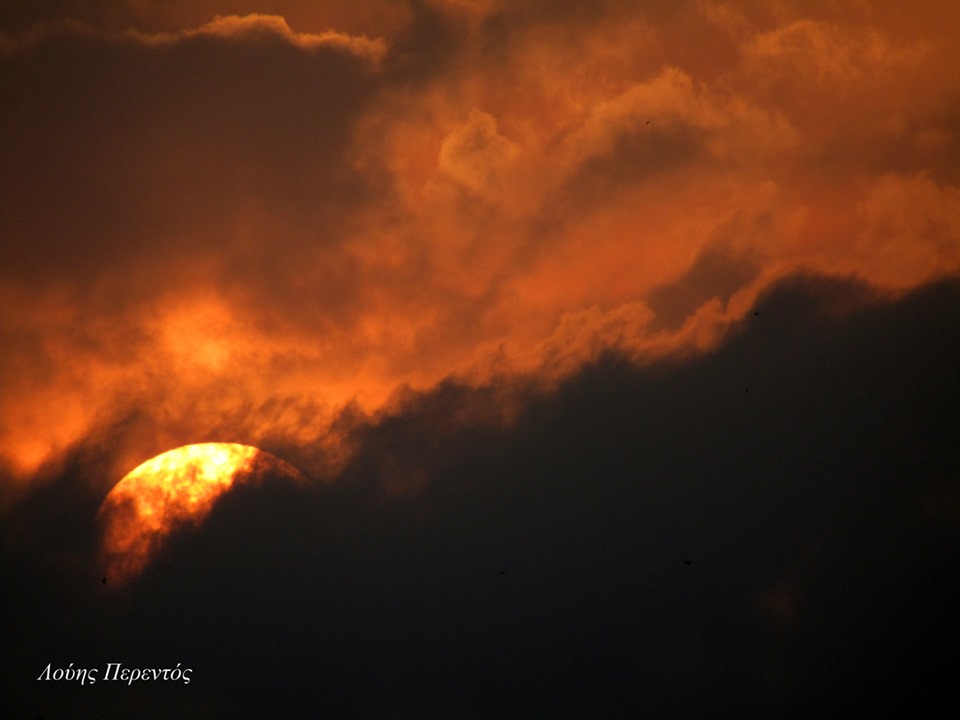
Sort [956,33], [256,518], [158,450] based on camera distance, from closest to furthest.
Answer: [956,33] → [158,450] → [256,518]

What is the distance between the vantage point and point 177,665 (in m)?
21.2

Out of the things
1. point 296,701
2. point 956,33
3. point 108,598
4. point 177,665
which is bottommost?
point 296,701

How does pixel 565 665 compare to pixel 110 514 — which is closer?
pixel 110 514

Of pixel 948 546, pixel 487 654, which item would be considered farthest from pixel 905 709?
pixel 487 654

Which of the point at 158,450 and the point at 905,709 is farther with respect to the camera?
the point at 905,709

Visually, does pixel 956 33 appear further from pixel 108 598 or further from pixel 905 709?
pixel 108 598

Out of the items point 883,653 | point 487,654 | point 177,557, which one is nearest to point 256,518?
point 177,557

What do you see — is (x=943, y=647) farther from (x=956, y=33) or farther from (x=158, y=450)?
(x=158, y=450)

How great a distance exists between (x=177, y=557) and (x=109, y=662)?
14.0ft

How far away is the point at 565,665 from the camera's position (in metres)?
23.5

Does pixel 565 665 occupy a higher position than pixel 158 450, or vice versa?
pixel 158 450

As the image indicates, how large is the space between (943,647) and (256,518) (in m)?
29.1

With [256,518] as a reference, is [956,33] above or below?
above

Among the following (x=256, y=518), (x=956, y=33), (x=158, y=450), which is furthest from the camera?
(x=256, y=518)
